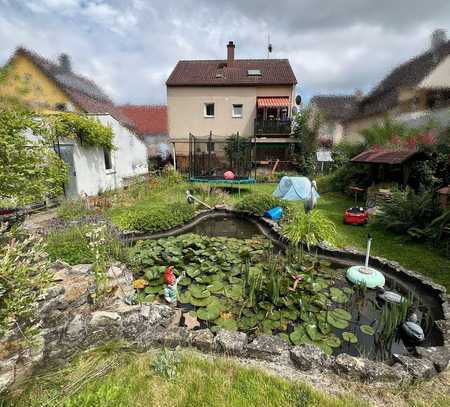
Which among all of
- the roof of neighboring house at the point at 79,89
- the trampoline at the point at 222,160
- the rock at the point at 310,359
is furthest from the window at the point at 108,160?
the rock at the point at 310,359

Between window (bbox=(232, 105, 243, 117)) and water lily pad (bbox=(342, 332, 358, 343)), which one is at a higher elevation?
window (bbox=(232, 105, 243, 117))

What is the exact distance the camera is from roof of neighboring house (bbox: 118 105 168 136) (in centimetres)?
2495

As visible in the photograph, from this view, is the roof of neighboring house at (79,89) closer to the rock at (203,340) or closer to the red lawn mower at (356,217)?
the rock at (203,340)

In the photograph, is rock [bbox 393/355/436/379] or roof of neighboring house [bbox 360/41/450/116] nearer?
rock [bbox 393/355/436/379]

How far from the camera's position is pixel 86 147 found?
365 inches

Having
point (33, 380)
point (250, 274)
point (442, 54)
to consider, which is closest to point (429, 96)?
point (442, 54)

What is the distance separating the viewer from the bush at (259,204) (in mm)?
8047

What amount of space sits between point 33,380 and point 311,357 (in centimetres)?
260

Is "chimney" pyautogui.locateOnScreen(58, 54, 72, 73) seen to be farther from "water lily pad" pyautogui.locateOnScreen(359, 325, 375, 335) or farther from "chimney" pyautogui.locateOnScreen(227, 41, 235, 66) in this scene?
"chimney" pyautogui.locateOnScreen(227, 41, 235, 66)

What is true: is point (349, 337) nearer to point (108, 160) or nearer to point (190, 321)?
point (190, 321)

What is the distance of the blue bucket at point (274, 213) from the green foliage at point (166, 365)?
558 cm

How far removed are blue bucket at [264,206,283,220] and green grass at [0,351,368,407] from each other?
5.46 meters

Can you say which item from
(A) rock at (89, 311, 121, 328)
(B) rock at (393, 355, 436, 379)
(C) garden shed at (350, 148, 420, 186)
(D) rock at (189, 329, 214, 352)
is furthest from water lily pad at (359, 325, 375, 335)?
(C) garden shed at (350, 148, 420, 186)

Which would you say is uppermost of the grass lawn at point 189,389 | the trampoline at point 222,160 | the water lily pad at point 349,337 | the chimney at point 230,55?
the chimney at point 230,55
